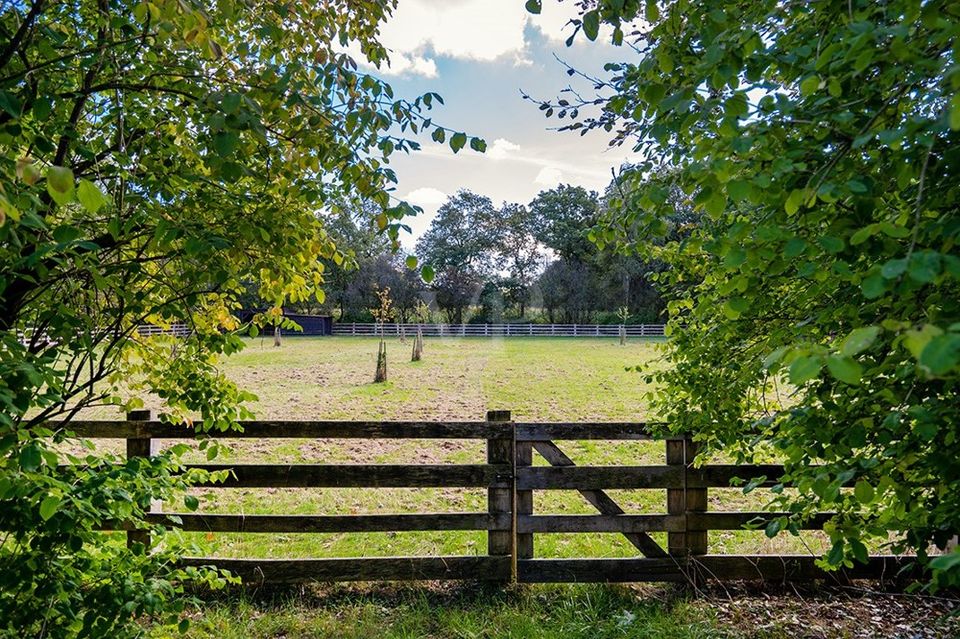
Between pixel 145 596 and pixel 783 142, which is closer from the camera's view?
pixel 783 142

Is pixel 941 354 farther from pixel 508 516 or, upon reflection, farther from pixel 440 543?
pixel 440 543

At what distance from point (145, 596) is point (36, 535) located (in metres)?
0.49

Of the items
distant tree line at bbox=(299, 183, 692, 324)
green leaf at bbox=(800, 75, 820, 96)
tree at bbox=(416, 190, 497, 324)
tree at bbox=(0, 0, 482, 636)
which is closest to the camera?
green leaf at bbox=(800, 75, 820, 96)

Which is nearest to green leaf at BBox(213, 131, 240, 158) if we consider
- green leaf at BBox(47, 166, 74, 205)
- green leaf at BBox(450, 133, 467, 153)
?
green leaf at BBox(47, 166, 74, 205)

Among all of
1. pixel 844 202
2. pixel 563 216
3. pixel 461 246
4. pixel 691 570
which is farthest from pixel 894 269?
pixel 461 246

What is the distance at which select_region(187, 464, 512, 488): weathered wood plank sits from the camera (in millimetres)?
3621

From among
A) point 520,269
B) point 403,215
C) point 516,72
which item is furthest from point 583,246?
point 403,215

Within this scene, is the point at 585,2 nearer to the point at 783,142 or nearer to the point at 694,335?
the point at 783,142

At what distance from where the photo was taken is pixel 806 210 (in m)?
1.50

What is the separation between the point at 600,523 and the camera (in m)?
3.70

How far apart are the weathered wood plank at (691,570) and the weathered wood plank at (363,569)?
277mm

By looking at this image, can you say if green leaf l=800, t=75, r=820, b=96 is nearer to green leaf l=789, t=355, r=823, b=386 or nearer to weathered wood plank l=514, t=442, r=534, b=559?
green leaf l=789, t=355, r=823, b=386

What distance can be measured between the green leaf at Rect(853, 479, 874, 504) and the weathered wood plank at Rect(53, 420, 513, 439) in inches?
93.4

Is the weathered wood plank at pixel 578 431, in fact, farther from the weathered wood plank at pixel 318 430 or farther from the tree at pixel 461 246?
the tree at pixel 461 246
